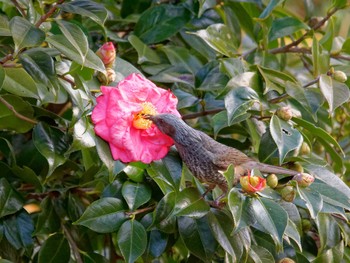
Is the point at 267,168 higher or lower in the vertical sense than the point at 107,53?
lower

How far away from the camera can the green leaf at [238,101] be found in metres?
1.34

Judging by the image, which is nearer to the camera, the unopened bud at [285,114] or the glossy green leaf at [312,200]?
the glossy green leaf at [312,200]

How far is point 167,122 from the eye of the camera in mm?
1330

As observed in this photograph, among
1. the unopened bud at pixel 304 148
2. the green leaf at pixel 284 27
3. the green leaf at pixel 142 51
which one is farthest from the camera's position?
the green leaf at pixel 284 27

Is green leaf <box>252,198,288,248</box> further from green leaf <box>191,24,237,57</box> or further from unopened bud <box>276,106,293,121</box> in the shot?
green leaf <box>191,24,237,57</box>

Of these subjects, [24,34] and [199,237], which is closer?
[24,34]

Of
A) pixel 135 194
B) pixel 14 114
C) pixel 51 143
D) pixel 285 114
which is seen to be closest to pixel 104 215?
pixel 135 194

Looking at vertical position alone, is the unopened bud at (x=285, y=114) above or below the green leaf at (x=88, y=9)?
below

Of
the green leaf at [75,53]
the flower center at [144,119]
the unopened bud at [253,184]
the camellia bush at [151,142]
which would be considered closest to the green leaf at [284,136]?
the camellia bush at [151,142]

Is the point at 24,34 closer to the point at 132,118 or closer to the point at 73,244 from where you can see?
the point at 132,118

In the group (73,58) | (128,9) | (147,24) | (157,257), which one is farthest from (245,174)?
(128,9)

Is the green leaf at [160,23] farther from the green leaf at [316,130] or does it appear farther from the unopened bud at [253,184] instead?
the unopened bud at [253,184]

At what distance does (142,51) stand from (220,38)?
182 mm

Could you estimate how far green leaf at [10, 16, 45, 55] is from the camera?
3.77ft
